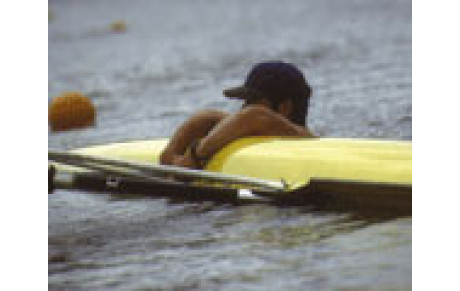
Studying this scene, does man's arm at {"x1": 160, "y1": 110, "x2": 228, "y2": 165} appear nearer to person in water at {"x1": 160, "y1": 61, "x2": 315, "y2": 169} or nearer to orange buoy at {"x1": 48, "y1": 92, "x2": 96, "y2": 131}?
person in water at {"x1": 160, "y1": 61, "x2": 315, "y2": 169}

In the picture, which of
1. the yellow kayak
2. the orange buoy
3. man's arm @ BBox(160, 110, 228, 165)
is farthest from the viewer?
the orange buoy

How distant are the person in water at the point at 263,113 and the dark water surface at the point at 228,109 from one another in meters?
0.33

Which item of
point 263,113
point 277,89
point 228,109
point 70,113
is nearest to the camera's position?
point 263,113

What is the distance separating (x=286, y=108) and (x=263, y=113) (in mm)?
211

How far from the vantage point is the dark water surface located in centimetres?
464

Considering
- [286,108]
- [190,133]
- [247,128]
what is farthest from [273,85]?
[190,133]

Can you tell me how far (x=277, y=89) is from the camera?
571 centimetres

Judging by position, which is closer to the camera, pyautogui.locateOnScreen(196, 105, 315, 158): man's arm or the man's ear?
pyautogui.locateOnScreen(196, 105, 315, 158): man's arm

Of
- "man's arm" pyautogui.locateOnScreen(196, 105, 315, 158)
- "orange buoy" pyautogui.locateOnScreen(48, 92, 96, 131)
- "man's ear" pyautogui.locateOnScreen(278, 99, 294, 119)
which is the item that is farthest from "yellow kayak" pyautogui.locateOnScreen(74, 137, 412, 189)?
"orange buoy" pyautogui.locateOnScreen(48, 92, 96, 131)

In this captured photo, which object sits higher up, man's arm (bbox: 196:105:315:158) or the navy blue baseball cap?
the navy blue baseball cap

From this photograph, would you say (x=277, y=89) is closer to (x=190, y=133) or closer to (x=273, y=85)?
(x=273, y=85)

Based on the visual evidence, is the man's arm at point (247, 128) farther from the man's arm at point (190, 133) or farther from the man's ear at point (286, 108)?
the man's arm at point (190, 133)

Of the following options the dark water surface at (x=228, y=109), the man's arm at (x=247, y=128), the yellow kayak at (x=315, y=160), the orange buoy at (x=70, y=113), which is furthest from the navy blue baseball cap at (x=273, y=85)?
the orange buoy at (x=70, y=113)
